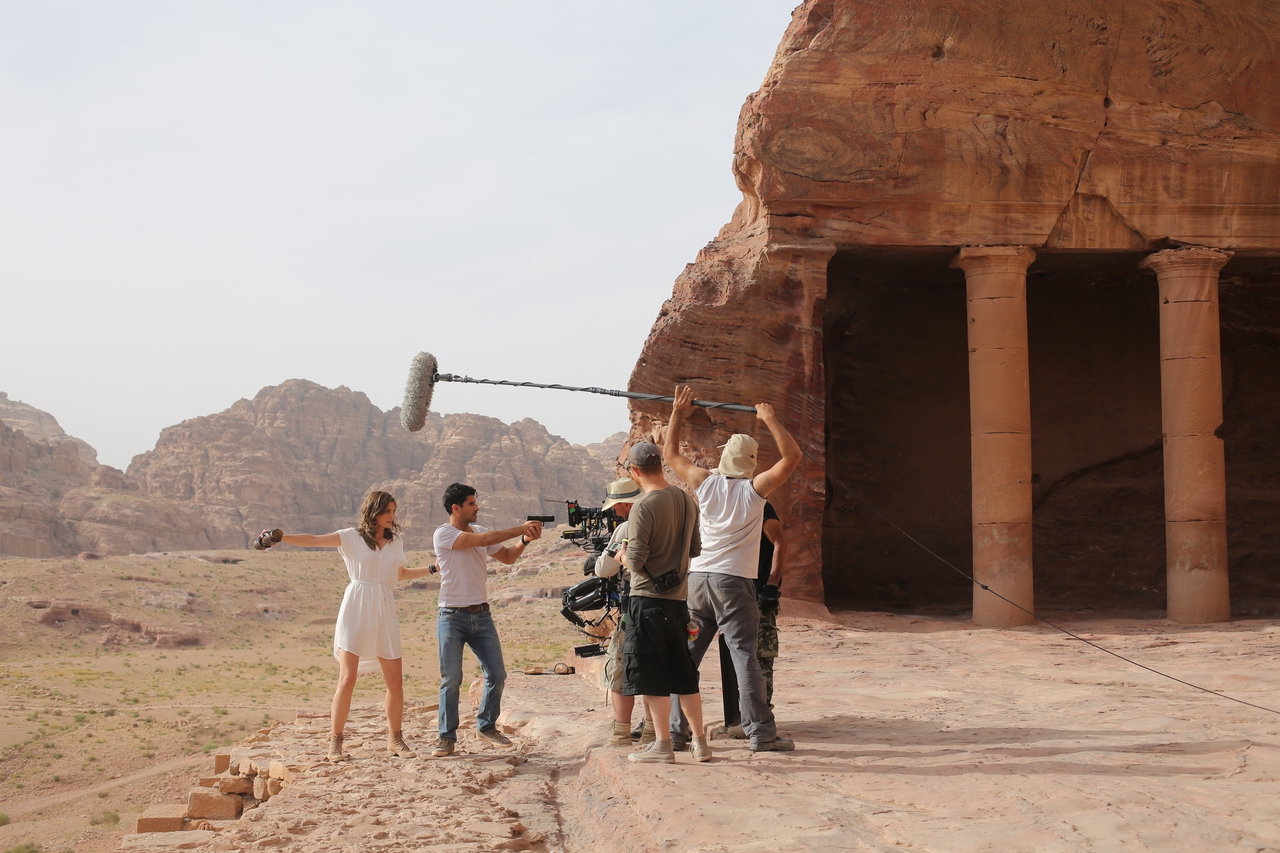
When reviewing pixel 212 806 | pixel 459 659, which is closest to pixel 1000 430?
pixel 459 659

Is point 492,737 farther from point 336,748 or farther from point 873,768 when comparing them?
point 873,768

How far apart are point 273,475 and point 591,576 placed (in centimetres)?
9977

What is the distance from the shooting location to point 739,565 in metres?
5.75

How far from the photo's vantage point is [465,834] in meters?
5.04

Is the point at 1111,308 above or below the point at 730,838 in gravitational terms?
above

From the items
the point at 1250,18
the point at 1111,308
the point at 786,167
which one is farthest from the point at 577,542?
the point at 1111,308

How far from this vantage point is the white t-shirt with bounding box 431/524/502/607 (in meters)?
6.72

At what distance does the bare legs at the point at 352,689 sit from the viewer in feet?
20.9

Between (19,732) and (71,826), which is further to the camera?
(19,732)

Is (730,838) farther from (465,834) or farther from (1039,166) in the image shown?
(1039,166)

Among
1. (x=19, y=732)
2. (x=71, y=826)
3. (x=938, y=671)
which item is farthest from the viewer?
(x=19, y=732)

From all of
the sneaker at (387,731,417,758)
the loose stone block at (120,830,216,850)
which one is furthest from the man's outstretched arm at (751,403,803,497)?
the loose stone block at (120,830,216,850)

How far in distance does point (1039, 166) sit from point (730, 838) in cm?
1180

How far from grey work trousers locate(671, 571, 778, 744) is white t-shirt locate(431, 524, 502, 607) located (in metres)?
1.61
